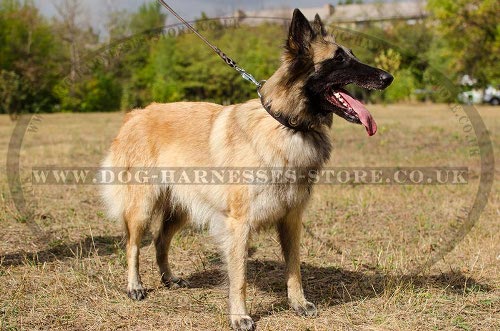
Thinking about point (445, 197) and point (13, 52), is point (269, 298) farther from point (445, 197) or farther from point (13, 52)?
point (13, 52)

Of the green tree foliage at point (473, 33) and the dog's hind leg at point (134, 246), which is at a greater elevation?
the green tree foliage at point (473, 33)

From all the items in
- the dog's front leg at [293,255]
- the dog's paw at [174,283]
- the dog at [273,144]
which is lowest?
the dog's paw at [174,283]

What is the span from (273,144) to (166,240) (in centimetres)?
165

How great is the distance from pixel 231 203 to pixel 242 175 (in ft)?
0.70

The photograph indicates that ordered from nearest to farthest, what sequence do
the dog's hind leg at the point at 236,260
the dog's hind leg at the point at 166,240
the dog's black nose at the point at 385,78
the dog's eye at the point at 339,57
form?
1. the dog's black nose at the point at 385,78
2. the dog's eye at the point at 339,57
3. the dog's hind leg at the point at 236,260
4. the dog's hind leg at the point at 166,240

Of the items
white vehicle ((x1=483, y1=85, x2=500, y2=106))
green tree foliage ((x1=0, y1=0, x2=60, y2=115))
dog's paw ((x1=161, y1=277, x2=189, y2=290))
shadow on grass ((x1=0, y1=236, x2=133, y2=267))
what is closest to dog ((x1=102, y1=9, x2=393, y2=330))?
dog's paw ((x1=161, y1=277, x2=189, y2=290))

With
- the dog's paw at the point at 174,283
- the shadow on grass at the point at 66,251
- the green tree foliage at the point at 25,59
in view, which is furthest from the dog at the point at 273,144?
the green tree foliage at the point at 25,59

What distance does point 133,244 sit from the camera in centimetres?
429

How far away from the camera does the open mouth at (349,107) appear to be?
335 centimetres

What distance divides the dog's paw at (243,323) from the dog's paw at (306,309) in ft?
1.40

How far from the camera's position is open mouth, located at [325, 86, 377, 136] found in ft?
11.0

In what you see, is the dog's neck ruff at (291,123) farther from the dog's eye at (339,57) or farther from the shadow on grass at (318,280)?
the shadow on grass at (318,280)

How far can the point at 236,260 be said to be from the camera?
3.59 meters

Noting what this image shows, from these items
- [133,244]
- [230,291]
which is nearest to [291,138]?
[230,291]
